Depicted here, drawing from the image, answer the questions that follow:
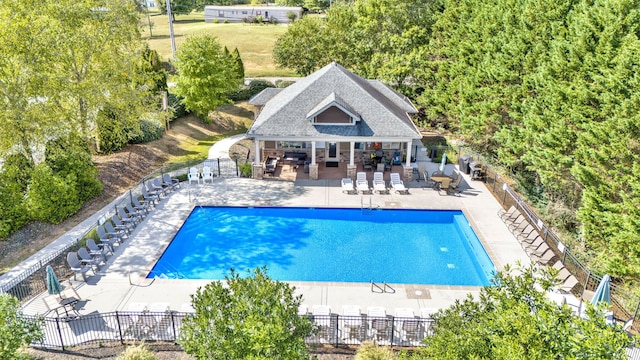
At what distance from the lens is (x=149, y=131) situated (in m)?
33.8

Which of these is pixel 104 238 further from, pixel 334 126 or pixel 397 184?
pixel 397 184

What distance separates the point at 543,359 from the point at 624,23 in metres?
17.0

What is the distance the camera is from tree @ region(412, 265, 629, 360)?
7.59m

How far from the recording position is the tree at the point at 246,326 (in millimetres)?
8539

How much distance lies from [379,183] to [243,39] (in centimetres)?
5305

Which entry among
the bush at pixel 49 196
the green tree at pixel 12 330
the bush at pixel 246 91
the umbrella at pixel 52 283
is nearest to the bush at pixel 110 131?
the bush at pixel 49 196

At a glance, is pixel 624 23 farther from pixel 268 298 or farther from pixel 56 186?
pixel 56 186

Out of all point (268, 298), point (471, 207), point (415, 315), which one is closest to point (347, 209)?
point (471, 207)

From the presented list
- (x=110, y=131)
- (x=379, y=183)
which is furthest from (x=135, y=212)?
(x=379, y=183)

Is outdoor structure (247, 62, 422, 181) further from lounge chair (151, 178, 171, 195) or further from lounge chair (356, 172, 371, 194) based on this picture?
lounge chair (151, 178, 171, 195)

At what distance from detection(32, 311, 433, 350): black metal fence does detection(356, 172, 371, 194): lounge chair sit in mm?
12210

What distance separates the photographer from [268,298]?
9.57m

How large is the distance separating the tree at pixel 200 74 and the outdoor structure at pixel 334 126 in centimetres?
654

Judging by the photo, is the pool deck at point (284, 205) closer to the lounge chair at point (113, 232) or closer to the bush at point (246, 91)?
the lounge chair at point (113, 232)
